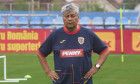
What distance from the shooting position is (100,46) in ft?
17.0

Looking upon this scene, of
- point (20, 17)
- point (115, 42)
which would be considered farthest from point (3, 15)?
point (115, 42)

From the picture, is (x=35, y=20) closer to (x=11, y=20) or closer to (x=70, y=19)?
(x=11, y=20)

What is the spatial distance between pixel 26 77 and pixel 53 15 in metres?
22.9

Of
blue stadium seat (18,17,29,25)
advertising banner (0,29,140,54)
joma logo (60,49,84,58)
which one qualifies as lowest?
advertising banner (0,29,140,54)

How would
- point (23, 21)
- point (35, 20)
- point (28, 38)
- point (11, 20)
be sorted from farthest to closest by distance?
point (35, 20)
point (11, 20)
point (23, 21)
point (28, 38)

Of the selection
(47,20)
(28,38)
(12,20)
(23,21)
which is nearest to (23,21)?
(23,21)

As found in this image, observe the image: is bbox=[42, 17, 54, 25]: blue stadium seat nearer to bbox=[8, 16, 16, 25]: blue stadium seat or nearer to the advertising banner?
bbox=[8, 16, 16, 25]: blue stadium seat

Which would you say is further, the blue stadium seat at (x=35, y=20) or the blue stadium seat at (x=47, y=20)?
the blue stadium seat at (x=35, y=20)

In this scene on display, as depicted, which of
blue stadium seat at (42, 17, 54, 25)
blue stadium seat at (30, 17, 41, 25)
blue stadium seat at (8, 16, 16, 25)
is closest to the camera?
blue stadium seat at (42, 17, 54, 25)

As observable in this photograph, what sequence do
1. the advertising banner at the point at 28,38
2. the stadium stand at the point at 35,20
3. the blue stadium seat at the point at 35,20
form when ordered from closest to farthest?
1. the advertising banner at the point at 28,38
2. the stadium stand at the point at 35,20
3. the blue stadium seat at the point at 35,20

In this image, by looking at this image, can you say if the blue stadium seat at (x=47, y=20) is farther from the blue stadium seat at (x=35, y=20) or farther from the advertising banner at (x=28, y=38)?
the advertising banner at (x=28, y=38)

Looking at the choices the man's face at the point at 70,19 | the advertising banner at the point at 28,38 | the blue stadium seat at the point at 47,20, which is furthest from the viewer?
the blue stadium seat at the point at 47,20

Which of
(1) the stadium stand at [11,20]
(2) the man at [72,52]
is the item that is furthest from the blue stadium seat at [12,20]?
(2) the man at [72,52]

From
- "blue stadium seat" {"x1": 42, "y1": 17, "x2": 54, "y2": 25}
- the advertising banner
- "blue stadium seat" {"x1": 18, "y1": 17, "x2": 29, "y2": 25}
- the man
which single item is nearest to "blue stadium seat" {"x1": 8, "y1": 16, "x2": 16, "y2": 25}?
"blue stadium seat" {"x1": 18, "y1": 17, "x2": 29, "y2": 25}
